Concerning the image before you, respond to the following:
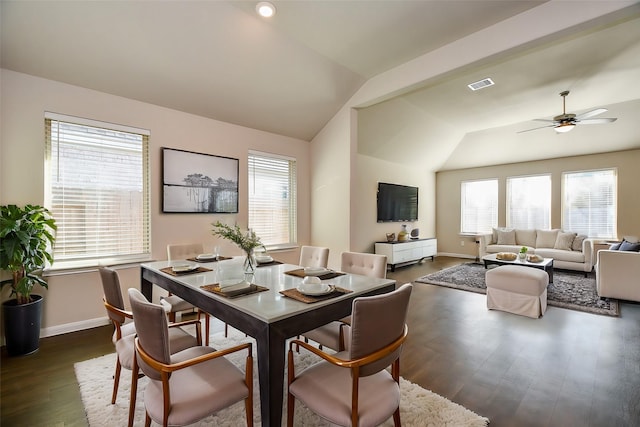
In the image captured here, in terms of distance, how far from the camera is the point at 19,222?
249cm

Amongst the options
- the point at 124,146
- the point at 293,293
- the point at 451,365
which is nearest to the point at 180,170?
the point at 124,146

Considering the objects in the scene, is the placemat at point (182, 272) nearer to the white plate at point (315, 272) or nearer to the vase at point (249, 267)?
the vase at point (249, 267)

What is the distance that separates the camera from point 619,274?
385cm

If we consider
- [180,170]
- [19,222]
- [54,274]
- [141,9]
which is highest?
[141,9]

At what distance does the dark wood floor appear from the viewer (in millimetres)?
1850

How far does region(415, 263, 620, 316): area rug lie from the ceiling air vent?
3278 millimetres

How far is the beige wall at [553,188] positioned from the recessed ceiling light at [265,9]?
23.7 ft

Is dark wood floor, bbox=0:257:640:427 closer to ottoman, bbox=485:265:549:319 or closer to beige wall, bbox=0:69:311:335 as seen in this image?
ottoman, bbox=485:265:549:319

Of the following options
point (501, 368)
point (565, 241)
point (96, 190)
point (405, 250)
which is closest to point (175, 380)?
point (501, 368)

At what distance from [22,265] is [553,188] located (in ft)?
31.0

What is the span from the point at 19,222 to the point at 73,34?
179cm

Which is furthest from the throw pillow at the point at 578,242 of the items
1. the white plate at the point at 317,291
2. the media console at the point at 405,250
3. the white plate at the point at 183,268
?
the white plate at the point at 183,268

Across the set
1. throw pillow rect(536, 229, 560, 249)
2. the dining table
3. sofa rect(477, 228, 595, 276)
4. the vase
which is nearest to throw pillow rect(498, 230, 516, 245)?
sofa rect(477, 228, 595, 276)

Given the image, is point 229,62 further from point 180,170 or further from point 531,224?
point 531,224
